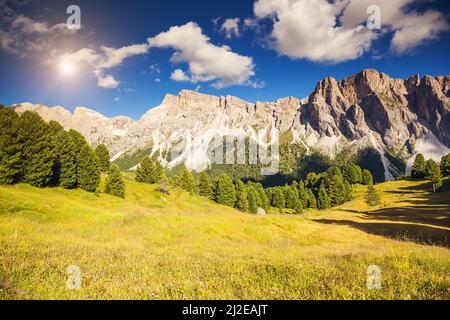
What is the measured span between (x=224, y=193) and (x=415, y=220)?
6189 cm

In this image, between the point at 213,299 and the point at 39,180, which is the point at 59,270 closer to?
the point at 213,299

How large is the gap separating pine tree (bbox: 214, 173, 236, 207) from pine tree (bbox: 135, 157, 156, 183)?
83.9 ft

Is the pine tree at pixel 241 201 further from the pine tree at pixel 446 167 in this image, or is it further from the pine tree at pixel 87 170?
the pine tree at pixel 446 167

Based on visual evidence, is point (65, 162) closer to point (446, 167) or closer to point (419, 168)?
point (446, 167)

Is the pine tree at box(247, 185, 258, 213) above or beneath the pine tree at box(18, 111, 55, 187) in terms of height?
beneath

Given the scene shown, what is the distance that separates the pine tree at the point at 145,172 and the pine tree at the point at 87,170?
35.1 meters

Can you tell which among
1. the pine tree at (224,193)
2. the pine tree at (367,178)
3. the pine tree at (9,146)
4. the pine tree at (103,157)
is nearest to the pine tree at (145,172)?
the pine tree at (103,157)

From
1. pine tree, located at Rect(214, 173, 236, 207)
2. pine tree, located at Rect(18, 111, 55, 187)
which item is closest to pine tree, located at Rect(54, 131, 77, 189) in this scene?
pine tree, located at Rect(18, 111, 55, 187)

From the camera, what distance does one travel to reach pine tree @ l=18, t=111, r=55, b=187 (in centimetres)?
4103

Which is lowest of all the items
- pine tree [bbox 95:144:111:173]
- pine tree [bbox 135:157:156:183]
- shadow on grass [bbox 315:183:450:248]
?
shadow on grass [bbox 315:183:450:248]

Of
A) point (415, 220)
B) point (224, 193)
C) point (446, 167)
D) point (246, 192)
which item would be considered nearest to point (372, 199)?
point (446, 167)

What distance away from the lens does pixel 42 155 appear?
43812mm

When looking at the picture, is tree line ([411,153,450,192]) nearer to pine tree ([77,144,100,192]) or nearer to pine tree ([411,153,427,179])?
pine tree ([411,153,427,179])

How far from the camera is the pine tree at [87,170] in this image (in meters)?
54.5
